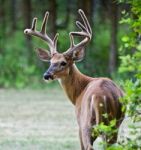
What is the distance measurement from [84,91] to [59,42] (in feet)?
49.3

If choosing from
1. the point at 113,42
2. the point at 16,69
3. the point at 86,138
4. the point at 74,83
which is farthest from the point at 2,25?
the point at 86,138

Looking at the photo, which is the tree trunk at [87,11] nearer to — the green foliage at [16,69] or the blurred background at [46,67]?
the blurred background at [46,67]

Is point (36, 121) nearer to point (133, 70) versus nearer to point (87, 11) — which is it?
point (87, 11)

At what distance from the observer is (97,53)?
976 inches

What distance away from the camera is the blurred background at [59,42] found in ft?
75.0

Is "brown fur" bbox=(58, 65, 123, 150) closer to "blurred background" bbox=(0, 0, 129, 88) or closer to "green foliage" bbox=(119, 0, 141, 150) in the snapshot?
"green foliage" bbox=(119, 0, 141, 150)

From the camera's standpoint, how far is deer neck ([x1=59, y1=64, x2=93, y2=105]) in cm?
901

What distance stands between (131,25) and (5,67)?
713 inches

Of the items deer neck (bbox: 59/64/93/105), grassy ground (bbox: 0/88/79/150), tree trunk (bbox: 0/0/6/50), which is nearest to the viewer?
deer neck (bbox: 59/64/93/105)

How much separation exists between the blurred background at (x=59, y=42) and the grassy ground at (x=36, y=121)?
1.42 metres

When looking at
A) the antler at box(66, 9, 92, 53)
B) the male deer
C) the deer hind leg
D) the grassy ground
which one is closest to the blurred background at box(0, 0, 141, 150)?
the grassy ground

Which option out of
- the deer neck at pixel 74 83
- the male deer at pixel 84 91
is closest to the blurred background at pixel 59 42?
the male deer at pixel 84 91

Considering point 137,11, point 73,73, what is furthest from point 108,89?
point 137,11

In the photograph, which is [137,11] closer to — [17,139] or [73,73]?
[73,73]
